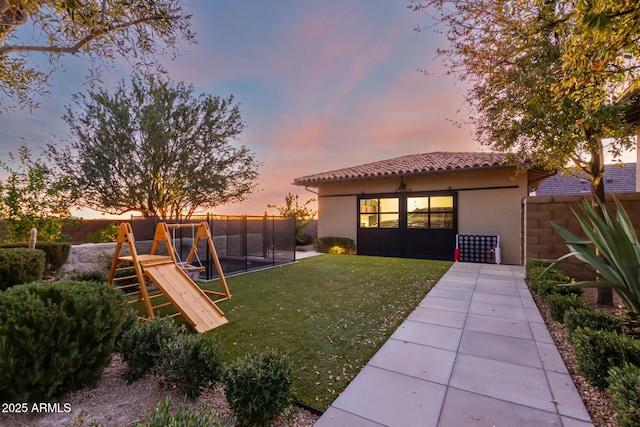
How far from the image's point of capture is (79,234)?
9055mm

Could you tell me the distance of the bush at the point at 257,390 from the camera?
165 cm

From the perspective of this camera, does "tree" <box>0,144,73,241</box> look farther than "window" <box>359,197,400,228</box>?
No

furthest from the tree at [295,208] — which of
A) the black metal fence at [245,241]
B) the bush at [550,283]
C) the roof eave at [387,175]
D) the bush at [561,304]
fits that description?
A: the bush at [561,304]

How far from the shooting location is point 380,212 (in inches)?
417

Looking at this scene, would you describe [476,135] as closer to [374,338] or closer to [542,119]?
[542,119]

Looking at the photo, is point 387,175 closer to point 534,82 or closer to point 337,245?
point 337,245

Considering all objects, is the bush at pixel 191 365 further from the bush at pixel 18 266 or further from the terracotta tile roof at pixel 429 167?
the terracotta tile roof at pixel 429 167

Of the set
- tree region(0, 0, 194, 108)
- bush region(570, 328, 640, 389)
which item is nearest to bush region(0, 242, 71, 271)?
tree region(0, 0, 194, 108)

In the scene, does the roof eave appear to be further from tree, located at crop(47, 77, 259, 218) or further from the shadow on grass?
the shadow on grass

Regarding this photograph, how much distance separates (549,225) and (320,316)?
5125mm

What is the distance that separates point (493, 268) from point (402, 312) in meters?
4.77

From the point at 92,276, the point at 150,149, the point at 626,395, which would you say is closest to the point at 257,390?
the point at 626,395

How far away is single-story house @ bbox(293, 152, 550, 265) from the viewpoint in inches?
331

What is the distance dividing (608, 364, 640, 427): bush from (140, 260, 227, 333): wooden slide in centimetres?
348
